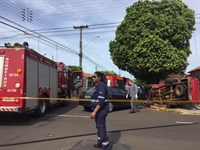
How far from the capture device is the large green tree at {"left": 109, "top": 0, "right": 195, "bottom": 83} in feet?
62.8

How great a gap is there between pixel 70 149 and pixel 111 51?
61.1ft

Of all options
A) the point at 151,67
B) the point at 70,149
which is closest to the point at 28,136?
the point at 70,149

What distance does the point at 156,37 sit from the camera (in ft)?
62.1

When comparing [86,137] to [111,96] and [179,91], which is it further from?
[179,91]

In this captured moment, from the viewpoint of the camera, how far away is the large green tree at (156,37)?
1914 cm

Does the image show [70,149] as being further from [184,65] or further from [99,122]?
[184,65]

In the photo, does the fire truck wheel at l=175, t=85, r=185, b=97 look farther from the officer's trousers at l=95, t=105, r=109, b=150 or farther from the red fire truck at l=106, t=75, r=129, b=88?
the officer's trousers at l=95, t=105, r=109, b=150

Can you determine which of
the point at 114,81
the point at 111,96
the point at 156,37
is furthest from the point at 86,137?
the point at 156,37

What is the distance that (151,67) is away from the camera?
19.6 m

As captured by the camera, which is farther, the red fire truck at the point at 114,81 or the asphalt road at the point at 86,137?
the red fire truck at the point at 114,81

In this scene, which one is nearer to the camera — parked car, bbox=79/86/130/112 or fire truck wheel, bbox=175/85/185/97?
parked car, bbox=79/86/130/112

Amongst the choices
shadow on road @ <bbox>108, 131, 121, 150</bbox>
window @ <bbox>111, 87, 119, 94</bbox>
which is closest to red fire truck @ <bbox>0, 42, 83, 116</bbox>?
shadow on road @ <bbox>108, 131, 121, 150</bbox>

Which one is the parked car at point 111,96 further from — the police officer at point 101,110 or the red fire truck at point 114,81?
the police officer at point 101,110

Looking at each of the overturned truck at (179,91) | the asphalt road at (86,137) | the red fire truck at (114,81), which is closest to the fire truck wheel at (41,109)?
the asphalt road at (86,137)
